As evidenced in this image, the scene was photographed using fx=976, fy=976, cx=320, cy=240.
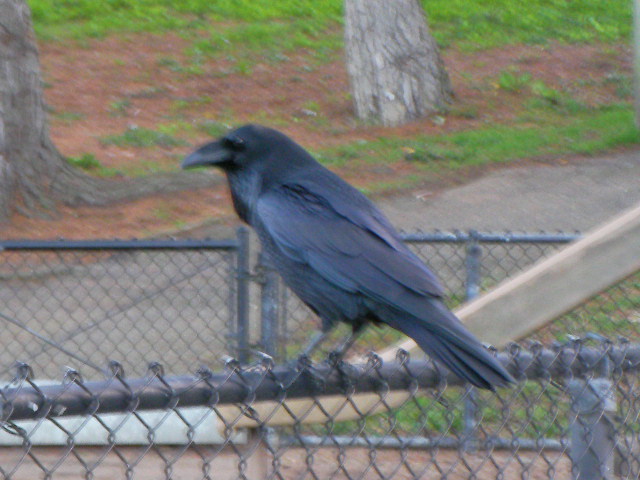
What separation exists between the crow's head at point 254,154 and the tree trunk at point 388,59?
8606mm

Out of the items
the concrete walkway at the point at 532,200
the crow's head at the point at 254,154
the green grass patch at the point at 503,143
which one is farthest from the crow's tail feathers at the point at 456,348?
the green grass patch at the point at 503,143

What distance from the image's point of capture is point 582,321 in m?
5.84

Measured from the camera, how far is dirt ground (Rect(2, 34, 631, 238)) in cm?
1016

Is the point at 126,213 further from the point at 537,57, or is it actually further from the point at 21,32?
the point at 537,57

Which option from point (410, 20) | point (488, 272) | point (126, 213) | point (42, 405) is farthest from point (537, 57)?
point (42, 405)

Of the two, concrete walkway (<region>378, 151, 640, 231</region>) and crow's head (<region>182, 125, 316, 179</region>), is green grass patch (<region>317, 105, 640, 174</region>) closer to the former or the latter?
concrete walkway (<region>378, 151, 640, 231</region>)

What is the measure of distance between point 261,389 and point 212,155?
5.34 ft

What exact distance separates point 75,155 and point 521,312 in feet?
26.9

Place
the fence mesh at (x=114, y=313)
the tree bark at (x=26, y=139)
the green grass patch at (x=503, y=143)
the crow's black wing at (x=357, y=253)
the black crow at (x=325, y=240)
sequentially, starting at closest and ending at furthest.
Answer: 1. the crow's black wing at (x=357, y=253)
2. the black crow at (x=325, y=240)
3. the fence mesh at (x=114, y=313)
4. the tree bark at (x=26, y=139)
5. the green grass patch at (x=503, y=143)

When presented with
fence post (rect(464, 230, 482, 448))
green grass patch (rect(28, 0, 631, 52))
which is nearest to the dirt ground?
green grass patch (rect(28, 0, 631, 52))

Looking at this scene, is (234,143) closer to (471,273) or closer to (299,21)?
(471,273)

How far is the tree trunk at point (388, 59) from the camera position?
40.1 ft

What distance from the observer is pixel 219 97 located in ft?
42.0

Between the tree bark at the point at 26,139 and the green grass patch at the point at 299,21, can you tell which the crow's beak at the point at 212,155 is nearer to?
the tree bark at the point at 26,139
